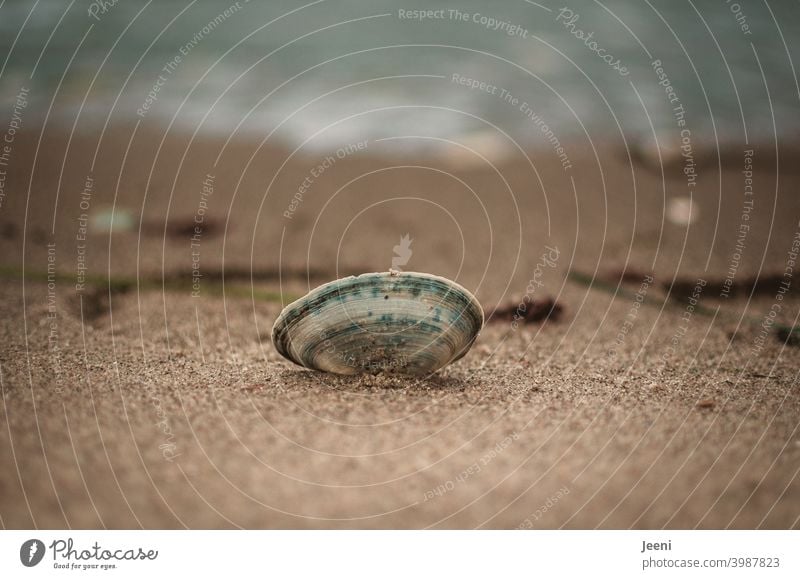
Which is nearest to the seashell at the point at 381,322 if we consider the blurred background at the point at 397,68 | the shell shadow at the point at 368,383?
the shell shadow at the point at 368,383

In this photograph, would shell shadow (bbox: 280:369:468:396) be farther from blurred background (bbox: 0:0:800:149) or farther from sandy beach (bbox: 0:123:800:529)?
blurred background (bbox: 0:0:800:149)

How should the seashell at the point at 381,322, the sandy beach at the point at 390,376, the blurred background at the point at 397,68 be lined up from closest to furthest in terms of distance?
the sandy beach at the point at 390,376, the seashell at the point at 381,322, the blurred background at the point at 397,68

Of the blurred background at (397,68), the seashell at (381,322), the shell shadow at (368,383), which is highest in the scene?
the blurred background at (397,68)

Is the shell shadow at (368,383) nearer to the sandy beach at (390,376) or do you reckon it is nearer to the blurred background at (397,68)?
the sandy beach at (390,376)

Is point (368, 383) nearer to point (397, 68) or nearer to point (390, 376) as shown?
point (390, 376)

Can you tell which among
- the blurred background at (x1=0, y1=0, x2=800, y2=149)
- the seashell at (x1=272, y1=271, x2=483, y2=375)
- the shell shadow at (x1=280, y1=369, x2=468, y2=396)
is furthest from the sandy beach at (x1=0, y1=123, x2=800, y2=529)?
the blurred background at (x1=0, y1=0, x2=800, y2=149)

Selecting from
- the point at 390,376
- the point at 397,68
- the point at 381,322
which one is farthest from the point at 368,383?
the point at 397,68

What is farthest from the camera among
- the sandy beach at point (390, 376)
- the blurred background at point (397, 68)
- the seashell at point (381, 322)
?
the blurred background at point (397, 68)

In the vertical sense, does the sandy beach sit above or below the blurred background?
below
